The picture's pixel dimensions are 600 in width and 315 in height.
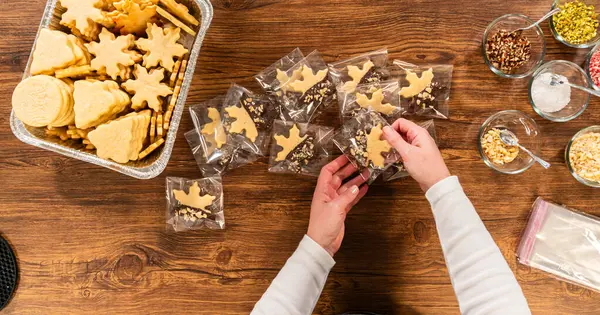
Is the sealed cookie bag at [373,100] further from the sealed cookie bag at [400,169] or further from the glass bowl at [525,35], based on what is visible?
the glass bowl at [525,35]

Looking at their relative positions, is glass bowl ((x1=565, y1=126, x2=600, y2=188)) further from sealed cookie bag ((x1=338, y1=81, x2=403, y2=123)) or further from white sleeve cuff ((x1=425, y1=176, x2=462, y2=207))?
sealed cookie bag ((x1=338, y1=81, x2=403, y2=123))

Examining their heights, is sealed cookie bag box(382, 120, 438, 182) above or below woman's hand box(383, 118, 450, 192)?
below

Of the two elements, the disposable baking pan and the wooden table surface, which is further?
Result: the wooden table surface

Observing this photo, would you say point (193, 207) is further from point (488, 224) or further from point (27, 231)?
point (488, 224)

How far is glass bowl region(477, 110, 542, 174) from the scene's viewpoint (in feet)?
4.58

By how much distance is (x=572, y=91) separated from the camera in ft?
4.64

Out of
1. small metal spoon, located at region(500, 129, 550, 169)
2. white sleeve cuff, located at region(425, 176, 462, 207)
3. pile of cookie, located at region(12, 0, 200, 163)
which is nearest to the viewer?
pile of cookie, located at region(12, 0, 200, 163)

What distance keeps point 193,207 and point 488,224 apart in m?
1.09

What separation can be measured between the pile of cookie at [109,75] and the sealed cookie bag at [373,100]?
1.88ft

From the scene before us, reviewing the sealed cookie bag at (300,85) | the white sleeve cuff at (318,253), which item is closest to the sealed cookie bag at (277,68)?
the sealed cookie bag at (300,85)

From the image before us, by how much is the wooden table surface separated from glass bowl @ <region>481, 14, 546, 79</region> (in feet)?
0.10

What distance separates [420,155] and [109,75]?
993 mm

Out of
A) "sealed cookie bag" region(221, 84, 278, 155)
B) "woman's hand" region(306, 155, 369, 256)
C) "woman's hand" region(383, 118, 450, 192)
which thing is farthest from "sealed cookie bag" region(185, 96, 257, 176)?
"woman's hand" region(383, 118, 450, 192)

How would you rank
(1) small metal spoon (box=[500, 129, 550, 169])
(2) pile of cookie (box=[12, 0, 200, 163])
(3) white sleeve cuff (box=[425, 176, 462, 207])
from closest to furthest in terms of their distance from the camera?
(2) pile of cookie (box=[12, 0, 200, 163]) → (3) white sleeve cuff (box=[425, 176, 462, 207]) → (1) small metal spoon (box=[500, 129, 550, 169])
